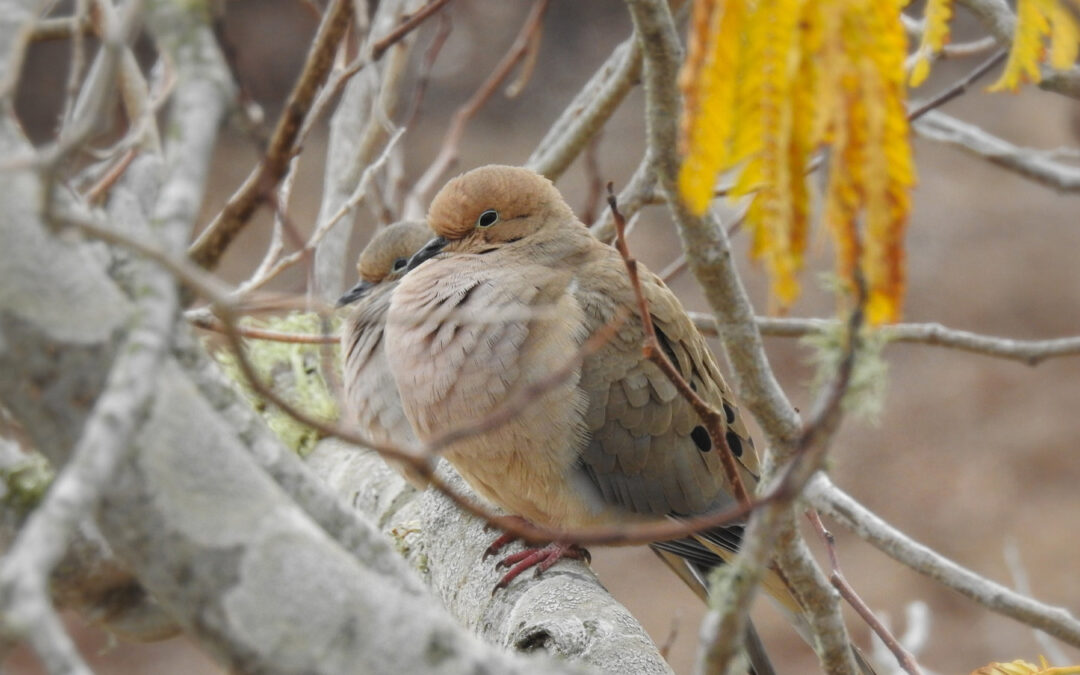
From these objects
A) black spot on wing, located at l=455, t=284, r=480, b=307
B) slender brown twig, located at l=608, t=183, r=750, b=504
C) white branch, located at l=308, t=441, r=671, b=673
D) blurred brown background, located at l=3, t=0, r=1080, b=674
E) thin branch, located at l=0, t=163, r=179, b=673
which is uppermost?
thin branch, located at l=0, t=163, r=179, b=673

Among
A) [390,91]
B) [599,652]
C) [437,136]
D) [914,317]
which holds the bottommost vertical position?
[914,317]

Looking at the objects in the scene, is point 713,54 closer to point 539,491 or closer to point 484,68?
point 539,491

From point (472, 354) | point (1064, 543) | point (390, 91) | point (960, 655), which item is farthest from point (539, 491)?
point (1064, 543)

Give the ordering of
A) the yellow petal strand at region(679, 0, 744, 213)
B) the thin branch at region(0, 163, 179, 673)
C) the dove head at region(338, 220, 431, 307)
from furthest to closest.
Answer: the dove head at region(338, 220, 431, 307)
the yellow petal strand at region(679, 0, 744, 213)
the thin branch at region(0, 163, 179, 673)

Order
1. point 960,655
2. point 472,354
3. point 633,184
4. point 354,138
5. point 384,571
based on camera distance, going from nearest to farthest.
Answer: point 384,571 < point 472,354 < point 633,184 < point 354,138 < point 960,655

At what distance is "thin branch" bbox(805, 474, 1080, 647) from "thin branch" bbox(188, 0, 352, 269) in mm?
898

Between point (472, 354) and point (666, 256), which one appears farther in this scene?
point (666, 256)

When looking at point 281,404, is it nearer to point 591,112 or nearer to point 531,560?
point 531,560

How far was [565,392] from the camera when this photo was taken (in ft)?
8.00

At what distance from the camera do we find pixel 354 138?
349 centimetres

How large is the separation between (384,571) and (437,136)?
27.3 feet

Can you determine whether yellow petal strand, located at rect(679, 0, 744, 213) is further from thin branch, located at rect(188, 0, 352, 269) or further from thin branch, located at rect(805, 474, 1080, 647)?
thin branch, located at rect(805, 474, 1080, 647)

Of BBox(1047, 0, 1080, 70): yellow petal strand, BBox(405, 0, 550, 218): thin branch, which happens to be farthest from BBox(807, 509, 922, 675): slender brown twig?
BBox(405, 0, 550, 218): thin branch

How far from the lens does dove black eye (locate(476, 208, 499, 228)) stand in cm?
281
